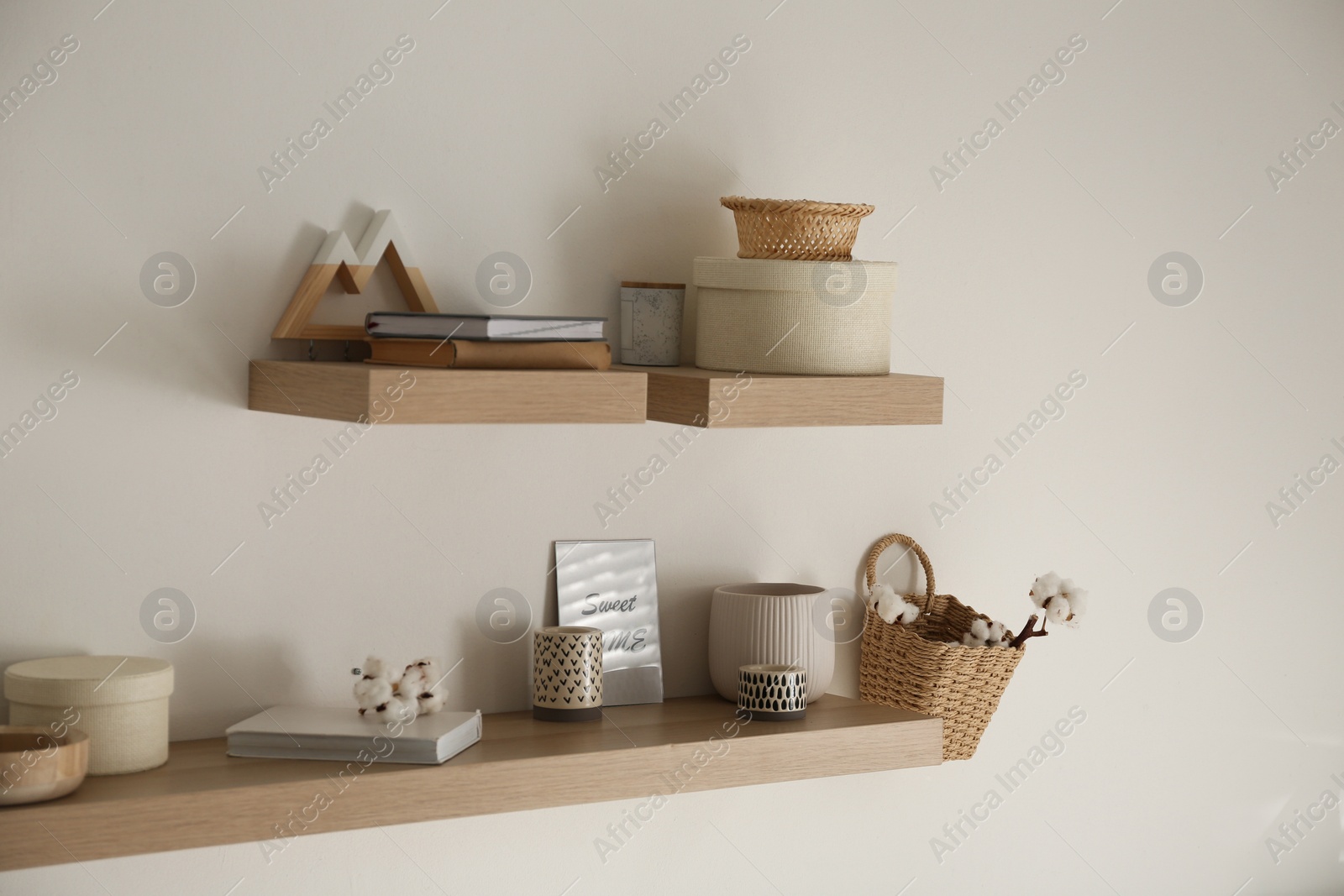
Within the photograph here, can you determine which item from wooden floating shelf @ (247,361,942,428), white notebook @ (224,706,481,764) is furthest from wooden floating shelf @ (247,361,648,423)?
white notebook @ (224,706,481,764)

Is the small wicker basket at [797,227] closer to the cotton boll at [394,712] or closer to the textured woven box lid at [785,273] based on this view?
the textured woven box lid at [785,273]

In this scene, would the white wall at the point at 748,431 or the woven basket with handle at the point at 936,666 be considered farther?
the woven basket with handle at the point at 936,666

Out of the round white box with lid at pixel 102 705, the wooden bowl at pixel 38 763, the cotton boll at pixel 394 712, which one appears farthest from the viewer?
the cotton boll at pixel 394 712

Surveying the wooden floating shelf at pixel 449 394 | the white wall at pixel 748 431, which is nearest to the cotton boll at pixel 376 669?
the white wall at pixel 748 431

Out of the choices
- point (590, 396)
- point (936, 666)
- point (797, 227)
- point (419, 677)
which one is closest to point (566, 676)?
point (419, 677)

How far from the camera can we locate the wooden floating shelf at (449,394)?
1.13 m

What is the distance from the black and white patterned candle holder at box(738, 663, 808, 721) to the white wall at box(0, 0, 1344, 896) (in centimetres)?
15

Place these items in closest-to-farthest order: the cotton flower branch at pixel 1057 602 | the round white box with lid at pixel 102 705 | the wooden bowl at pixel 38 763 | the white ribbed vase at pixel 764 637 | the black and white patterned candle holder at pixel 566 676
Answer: the wooden bowl at pixel 38 763 → the round white box with lid at pixel 102 705 → the black and white patterned candle holder at pixel 566 676 → the white ribbed vase at pixel 764 637 → the cotton flower branch at pixel 1057 602

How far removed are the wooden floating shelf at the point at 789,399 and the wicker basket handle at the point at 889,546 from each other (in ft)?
1.01

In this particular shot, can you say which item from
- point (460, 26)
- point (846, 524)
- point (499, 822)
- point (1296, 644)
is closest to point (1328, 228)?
point (1296, 644)

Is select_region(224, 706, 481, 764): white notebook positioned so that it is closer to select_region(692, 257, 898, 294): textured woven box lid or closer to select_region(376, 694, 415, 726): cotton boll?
select_region(376, 694, 415, 726): cotton boll

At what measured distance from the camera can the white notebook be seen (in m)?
1.20

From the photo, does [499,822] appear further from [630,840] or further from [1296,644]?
[1296,644]

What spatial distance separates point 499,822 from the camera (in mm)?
1474
